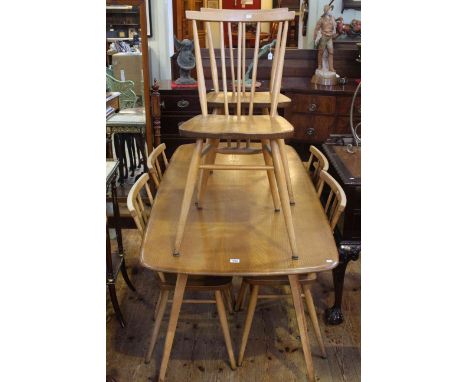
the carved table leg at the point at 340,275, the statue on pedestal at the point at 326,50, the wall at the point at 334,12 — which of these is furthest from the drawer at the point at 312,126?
the carved table leg at the point at 340,275

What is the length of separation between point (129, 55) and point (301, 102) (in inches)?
56.2

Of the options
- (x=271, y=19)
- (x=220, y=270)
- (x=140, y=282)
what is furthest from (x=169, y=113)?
(x=220, y=270)

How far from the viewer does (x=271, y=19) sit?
155 centimetres

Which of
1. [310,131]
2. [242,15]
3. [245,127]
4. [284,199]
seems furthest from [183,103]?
[284,199]

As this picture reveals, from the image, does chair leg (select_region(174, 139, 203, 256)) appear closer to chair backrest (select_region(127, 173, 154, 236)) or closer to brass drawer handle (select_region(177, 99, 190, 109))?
chair backrest (select_region(127, 173, 154, 236))

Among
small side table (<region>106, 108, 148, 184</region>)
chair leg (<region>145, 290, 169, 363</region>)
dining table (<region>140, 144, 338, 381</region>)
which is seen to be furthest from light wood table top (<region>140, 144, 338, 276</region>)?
small side table (<region>106, 108, 148, 184</region>)

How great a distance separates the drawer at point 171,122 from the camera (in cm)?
340

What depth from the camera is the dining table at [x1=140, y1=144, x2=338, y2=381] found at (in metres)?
1.48

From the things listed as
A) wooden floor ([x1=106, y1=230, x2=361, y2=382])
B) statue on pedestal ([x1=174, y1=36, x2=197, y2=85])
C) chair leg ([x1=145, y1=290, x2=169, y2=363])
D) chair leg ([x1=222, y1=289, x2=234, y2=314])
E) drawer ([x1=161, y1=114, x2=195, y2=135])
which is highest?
statue on pedestal ([x1=174, y1=36, x2=197, y2=85])

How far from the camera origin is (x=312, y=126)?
147 inches

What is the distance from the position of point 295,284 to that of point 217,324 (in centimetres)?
71

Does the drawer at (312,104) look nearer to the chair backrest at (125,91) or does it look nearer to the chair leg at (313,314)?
the chair backrest at (125,91)

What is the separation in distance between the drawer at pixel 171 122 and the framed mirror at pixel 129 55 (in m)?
0.32

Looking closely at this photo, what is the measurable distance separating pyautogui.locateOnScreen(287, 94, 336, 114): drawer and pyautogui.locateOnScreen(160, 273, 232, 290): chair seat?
7.20ft
